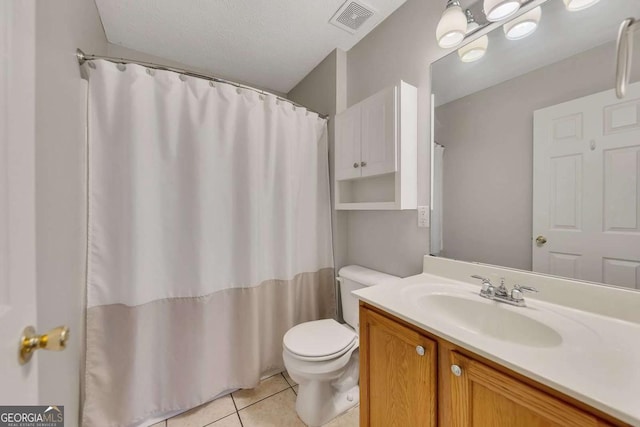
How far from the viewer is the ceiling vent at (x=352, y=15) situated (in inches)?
58.0

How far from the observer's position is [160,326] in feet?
4.32

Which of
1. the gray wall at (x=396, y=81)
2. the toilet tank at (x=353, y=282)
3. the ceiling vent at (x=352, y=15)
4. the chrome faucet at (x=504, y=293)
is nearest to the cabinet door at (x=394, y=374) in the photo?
the chrome faucet at (x=504, y=293)

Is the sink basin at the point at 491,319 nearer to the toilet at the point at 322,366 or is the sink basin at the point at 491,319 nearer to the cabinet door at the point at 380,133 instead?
the toilet at the point at 322,366

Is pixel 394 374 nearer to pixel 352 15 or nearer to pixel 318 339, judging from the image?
pixel 318 339

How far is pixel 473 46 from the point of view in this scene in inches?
47.1

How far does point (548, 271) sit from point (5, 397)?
1.51m

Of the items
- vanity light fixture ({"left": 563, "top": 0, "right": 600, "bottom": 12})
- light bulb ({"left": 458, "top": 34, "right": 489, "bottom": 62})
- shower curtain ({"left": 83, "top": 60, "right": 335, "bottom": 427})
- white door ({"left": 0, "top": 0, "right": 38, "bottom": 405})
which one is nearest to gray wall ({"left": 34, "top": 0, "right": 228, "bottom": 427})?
shower curtain ({"left": 83, "top": 60, "right": 335, "bottom": 427})

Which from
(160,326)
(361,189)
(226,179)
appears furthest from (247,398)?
(361,189)

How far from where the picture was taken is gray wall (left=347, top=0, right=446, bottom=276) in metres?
1.39

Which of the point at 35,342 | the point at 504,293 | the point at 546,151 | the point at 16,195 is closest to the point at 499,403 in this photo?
the point at 504,293

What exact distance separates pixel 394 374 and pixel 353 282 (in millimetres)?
763

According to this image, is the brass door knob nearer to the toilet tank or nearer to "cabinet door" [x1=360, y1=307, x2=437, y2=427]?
"cabinet door" [x1=360, y1=307, x2=437, y2=427]

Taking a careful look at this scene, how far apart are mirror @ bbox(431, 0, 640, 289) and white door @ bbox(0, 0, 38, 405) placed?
1.48 meters

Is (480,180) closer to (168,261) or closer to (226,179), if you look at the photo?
(226,179)
